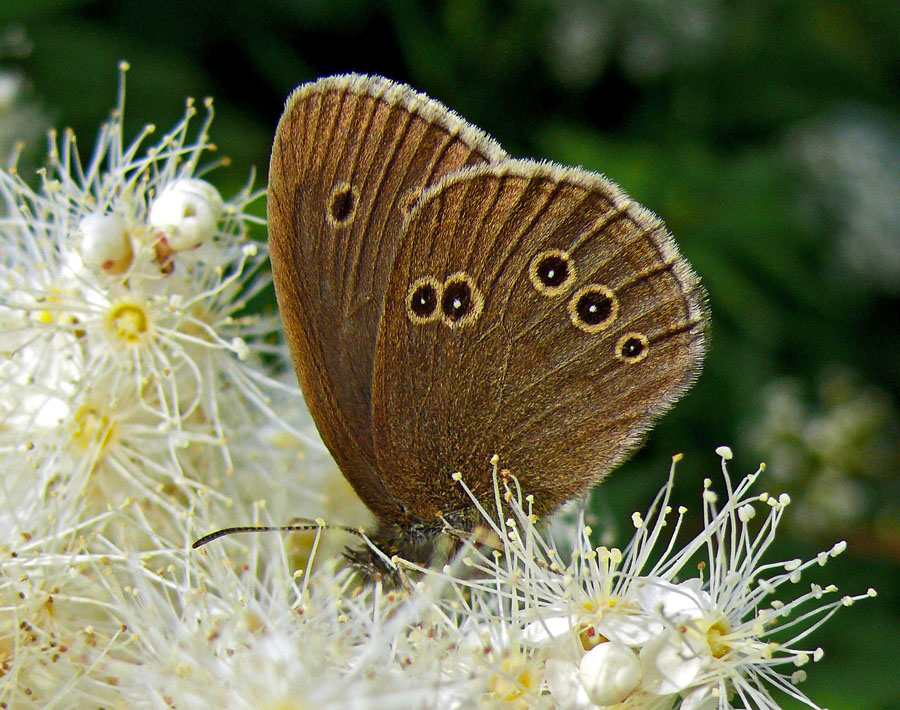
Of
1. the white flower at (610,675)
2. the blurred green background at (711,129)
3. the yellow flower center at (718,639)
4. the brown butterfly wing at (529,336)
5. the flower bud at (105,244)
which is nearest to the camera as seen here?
the white flower at (610,675)

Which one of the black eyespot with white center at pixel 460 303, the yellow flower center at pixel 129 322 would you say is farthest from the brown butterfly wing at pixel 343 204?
the yellow flower center at pixel 129 322

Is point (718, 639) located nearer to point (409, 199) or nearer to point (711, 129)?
point (409, 199)

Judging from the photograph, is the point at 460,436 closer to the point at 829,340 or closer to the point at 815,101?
the point at 829,340

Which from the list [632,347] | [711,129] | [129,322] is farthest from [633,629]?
[711,129]

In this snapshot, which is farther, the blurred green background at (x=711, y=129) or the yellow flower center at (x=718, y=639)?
the blurred green background at (x=711, y=129)

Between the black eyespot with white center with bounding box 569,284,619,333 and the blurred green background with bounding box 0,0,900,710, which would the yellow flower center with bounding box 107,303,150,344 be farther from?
the black eyespot with white center with bounding box 569,284,619,333

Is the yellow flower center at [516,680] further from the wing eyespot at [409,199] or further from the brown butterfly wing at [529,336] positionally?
the wing eyespot at [409,199]

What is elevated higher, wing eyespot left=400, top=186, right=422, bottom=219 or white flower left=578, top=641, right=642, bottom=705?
wing eyespot left=400, top=186, right=422, bottom=219

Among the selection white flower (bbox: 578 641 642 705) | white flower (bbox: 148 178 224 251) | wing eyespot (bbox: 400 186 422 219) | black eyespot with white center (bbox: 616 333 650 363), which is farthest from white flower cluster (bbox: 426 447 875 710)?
white flower (bbox: 148 178 224 251)
